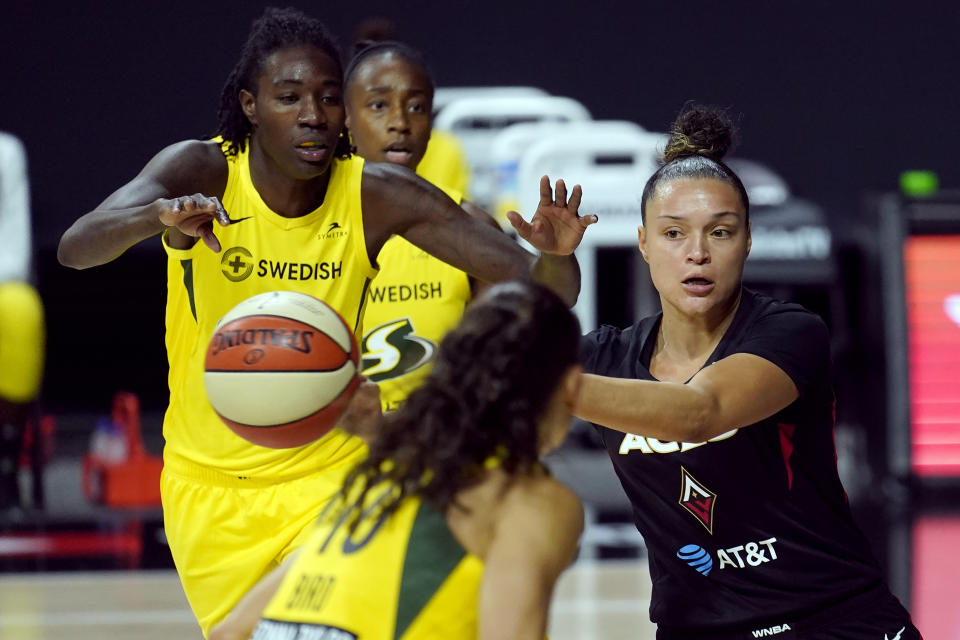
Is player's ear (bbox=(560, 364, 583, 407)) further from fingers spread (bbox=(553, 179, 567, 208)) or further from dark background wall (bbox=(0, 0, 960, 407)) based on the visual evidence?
dark background wall (bbox=(0, 0, 960, 407))

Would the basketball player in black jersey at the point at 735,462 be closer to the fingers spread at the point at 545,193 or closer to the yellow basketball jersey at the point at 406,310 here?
the fingers spread at the point at 545,193

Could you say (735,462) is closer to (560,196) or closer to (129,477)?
(560,196)

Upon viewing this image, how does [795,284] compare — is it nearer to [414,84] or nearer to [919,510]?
[919,510]

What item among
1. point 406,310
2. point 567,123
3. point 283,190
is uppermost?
point 567,123

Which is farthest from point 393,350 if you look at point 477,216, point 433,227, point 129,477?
point 129,477

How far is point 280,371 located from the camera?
2.62m

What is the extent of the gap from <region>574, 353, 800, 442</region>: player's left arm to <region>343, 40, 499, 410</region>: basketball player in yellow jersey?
1.46 m

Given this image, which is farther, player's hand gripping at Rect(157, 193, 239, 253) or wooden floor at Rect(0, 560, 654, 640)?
wooden floor at Rect(0, 560, 654, 640)

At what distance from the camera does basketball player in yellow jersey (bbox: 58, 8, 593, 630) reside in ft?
10.6

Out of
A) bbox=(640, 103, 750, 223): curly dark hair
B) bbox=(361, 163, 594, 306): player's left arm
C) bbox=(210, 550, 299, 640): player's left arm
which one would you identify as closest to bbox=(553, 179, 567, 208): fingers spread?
bbox=(640, 103, 750, 223): curly dark hair

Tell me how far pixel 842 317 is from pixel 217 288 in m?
6.46

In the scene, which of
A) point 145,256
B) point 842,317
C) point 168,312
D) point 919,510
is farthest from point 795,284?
point 168,312

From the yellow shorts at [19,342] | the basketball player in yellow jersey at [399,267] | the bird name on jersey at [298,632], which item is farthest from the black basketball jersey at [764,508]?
the yellow shorts at [19,342]

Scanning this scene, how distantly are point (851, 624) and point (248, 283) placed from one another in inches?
62.2
